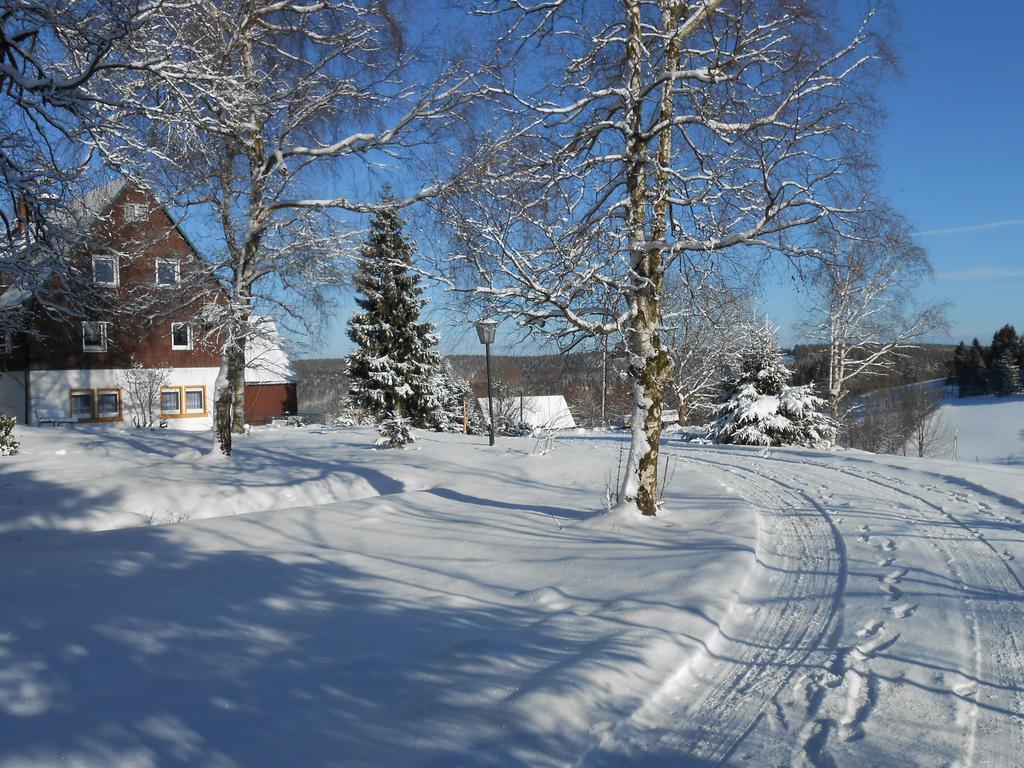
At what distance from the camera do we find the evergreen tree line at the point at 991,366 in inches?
2601

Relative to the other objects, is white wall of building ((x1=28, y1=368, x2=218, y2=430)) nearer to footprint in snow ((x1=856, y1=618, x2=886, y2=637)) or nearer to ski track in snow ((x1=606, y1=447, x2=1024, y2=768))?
ski track in snow ((x1=606, y1=447, x2=1024, y2=768))

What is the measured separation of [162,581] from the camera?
543 cm

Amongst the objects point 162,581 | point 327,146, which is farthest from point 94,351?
point 162,581

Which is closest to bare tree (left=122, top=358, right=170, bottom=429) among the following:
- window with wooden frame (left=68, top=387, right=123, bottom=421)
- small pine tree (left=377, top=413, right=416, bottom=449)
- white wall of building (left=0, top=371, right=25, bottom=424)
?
window with wooden frame (left=68, top=387, right=123, bottom=421)

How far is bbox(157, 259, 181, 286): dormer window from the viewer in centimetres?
1237

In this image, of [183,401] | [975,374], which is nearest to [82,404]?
[183,401]

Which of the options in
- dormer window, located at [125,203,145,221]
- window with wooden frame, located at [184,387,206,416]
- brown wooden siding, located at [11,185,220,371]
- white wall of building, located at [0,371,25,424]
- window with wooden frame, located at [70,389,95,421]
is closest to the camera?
brown wooden siding, located at [11,185,220,371]

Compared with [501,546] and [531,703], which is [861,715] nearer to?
[531,703]

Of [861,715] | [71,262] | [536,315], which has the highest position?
[71,262]

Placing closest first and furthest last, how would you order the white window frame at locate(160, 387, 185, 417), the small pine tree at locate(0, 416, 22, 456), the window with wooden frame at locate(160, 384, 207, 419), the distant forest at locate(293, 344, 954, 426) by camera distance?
1. the distant forest at locate(293, 344, 954, 426)
2. the small pine tree at locate(0, 416, 22, 456)
3. the white window frame at locate(160, 387, 185, 417)
4. the window with wooden frame at locate(160, 384, 207, 419)

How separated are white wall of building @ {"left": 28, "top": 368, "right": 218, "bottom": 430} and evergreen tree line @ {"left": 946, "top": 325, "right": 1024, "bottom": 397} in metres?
69.3

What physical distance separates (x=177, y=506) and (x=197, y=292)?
4956 millimetres

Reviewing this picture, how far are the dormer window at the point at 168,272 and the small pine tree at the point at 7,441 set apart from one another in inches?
150

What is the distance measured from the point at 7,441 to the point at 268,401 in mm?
23902
